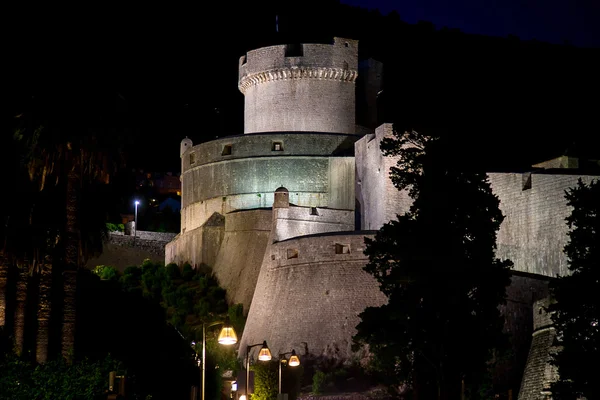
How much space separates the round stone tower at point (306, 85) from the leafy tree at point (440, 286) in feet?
80.6

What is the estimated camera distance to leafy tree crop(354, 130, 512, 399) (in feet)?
110

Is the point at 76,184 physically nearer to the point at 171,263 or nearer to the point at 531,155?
the point at 171,263

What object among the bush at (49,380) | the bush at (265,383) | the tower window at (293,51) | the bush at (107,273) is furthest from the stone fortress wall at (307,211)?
the bush at (49,380)

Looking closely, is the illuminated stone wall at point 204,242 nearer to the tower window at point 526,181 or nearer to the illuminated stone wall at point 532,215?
the illuminated stone wall at point 532,215

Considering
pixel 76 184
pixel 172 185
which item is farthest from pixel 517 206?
pixel 172 185

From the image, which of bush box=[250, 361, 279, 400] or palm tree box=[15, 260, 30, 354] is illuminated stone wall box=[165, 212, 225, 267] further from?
palm tree box=[15, 260, 30, 354]

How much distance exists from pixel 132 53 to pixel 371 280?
72641 millimetres

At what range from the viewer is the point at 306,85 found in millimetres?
60750

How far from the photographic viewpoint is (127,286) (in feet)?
191

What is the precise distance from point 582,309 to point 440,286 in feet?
19.2

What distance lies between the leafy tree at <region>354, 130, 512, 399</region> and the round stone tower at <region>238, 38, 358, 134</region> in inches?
967

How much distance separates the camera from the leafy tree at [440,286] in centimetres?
3344

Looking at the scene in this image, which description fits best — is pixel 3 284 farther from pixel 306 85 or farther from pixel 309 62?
pixel 306 85

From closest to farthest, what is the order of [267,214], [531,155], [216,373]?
1. [216,373]
2. [267,214]
3. [531,155]
